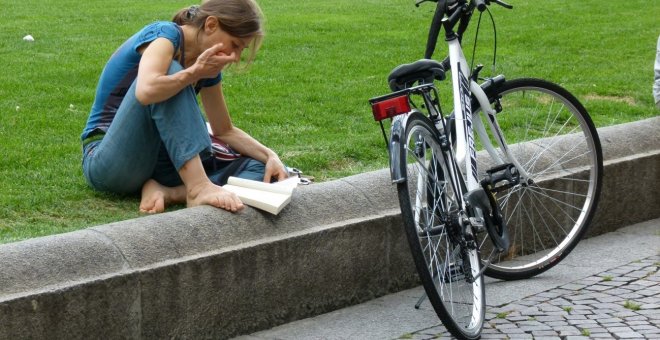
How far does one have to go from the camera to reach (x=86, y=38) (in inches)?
411

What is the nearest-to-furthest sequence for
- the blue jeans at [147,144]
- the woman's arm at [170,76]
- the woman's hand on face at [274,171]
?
the woman's arm at [170,76] < the blue jeans at [147,144] < the woman's hand on face at [274,171]

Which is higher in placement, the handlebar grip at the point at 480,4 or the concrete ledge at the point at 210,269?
the handlebar grip at the point at 480,4

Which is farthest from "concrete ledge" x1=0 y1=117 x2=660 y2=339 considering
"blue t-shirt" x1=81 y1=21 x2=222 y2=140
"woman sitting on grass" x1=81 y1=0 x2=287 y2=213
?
"blue t-shirt" x1=81 y1=21 x2=222 y2=140

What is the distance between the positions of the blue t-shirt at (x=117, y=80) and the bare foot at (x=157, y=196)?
357 mm

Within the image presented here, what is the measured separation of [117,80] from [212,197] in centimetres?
82

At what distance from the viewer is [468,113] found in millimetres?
5168

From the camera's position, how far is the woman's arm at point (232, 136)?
17.9 ft

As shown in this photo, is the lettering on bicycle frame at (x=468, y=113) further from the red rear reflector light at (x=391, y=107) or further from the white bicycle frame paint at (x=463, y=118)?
the red rear reflector light at (x=391, y=107)

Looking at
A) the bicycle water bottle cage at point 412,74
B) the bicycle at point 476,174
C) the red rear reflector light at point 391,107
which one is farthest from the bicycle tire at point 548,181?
the red rear reflector light at point 391,107

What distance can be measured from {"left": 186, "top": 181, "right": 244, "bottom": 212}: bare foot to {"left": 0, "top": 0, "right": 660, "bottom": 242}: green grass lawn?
12.9 inches

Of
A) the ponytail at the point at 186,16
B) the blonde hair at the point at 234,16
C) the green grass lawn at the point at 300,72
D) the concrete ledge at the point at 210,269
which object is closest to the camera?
the concrete ledge at the point at 210,269

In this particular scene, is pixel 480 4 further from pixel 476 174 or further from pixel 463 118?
pixel 476 174

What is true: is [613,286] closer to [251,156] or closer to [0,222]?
[251,156]

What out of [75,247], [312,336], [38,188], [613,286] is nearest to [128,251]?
[75,247]
